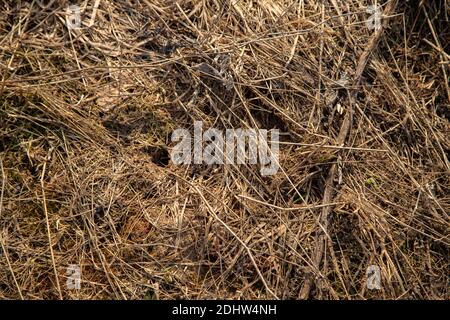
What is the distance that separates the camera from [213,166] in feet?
9.45

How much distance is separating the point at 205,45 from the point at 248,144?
22.6 inches

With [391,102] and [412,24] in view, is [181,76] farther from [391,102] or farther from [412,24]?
[412,24]

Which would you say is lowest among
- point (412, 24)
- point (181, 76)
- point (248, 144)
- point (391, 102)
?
point (248, 144)

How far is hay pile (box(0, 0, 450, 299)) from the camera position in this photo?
275cm

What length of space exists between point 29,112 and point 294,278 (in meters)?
1.62

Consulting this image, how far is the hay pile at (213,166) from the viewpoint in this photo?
2.75 m

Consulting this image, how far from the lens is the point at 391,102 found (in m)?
3.02

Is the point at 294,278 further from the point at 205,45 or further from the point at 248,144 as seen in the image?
the point at 205,45

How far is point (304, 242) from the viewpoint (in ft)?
9.20

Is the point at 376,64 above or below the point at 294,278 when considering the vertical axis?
above
